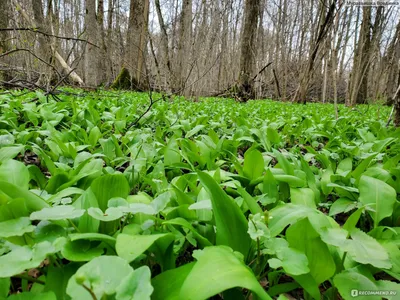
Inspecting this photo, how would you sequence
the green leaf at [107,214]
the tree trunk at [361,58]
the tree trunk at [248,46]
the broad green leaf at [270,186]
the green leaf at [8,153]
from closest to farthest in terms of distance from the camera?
the green leaf at [107,214], the broad green leaf at [270,186], the green leaf at [8,153], the tree trunk at [361,58], the tree trunk at [248,46]

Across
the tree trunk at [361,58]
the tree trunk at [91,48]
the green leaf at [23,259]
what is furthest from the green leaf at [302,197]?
the tree trunk at [91,48]

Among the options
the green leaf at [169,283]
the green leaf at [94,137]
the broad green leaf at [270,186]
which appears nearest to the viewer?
the green leaf at [169,283]

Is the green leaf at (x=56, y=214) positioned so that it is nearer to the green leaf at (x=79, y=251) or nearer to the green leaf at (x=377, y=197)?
the green leaf at (x=79, y=251)

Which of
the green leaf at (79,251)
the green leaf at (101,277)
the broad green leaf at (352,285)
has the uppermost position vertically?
the green leaf at (101,277)

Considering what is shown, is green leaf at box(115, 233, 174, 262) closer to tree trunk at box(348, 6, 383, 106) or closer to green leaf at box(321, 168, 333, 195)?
green leaf at box(321, 168, 333, 195)

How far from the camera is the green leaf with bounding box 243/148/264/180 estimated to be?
127 cm

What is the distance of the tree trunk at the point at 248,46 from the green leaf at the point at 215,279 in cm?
957

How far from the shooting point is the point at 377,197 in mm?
1040

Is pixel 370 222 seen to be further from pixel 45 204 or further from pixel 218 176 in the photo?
pixel 45 204

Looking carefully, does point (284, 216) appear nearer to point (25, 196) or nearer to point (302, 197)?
point (302, 197)

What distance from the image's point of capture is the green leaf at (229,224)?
0.72 meters

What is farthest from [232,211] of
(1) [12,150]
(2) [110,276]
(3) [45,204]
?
(1) [12,150]

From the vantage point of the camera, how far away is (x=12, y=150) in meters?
1.29

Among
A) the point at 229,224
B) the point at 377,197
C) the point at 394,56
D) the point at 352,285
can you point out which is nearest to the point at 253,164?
the point at 377,197
